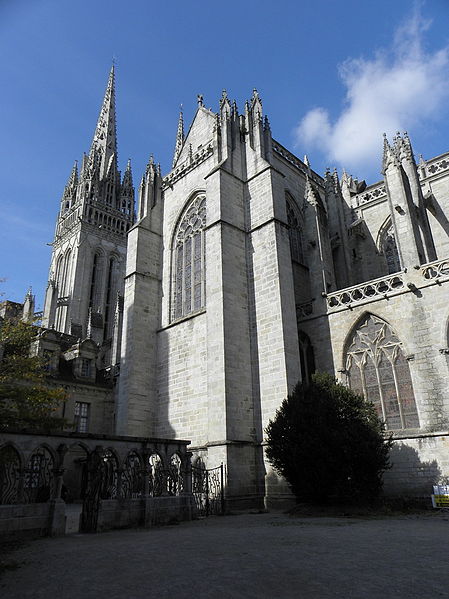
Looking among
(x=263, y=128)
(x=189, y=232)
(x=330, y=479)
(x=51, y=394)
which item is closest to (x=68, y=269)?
(x=189, y=232)

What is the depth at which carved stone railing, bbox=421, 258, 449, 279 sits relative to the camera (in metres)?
13.4

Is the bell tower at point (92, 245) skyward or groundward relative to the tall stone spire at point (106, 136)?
groundward

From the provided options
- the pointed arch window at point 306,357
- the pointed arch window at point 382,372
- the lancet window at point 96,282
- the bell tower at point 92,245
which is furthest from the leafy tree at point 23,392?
the lancet window at point 96,282

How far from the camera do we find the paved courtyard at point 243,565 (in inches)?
160

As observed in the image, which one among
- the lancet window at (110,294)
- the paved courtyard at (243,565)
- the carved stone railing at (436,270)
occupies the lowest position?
the paved courtyard at (243,565)

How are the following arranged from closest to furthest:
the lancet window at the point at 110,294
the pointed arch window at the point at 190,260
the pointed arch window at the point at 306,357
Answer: the pointed arch window at the point at 306,357, the pointed arch window at the point at 190,260, the lancet window at the point at 110,294

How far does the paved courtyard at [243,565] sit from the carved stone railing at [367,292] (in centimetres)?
793

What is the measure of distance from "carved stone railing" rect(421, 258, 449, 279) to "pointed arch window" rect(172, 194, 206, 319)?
A: 28.2 feet

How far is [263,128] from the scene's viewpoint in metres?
19.7

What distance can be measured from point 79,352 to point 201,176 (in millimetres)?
11522

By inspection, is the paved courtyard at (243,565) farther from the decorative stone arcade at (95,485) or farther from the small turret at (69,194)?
the small turret at (69,194)

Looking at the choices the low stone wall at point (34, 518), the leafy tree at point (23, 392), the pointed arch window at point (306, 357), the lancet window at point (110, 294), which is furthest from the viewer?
the lancet window at point (110, 294)

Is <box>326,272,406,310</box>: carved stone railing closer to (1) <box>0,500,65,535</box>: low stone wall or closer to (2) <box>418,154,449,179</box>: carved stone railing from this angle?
(2) <box>418,154,449,179</box>: carved stone railing

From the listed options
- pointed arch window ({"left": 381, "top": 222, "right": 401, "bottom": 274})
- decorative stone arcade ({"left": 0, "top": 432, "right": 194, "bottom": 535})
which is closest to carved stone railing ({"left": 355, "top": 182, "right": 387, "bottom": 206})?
pointed arch window ({"left": 381, "top": 222, "right": 401, "bottom": 274})
